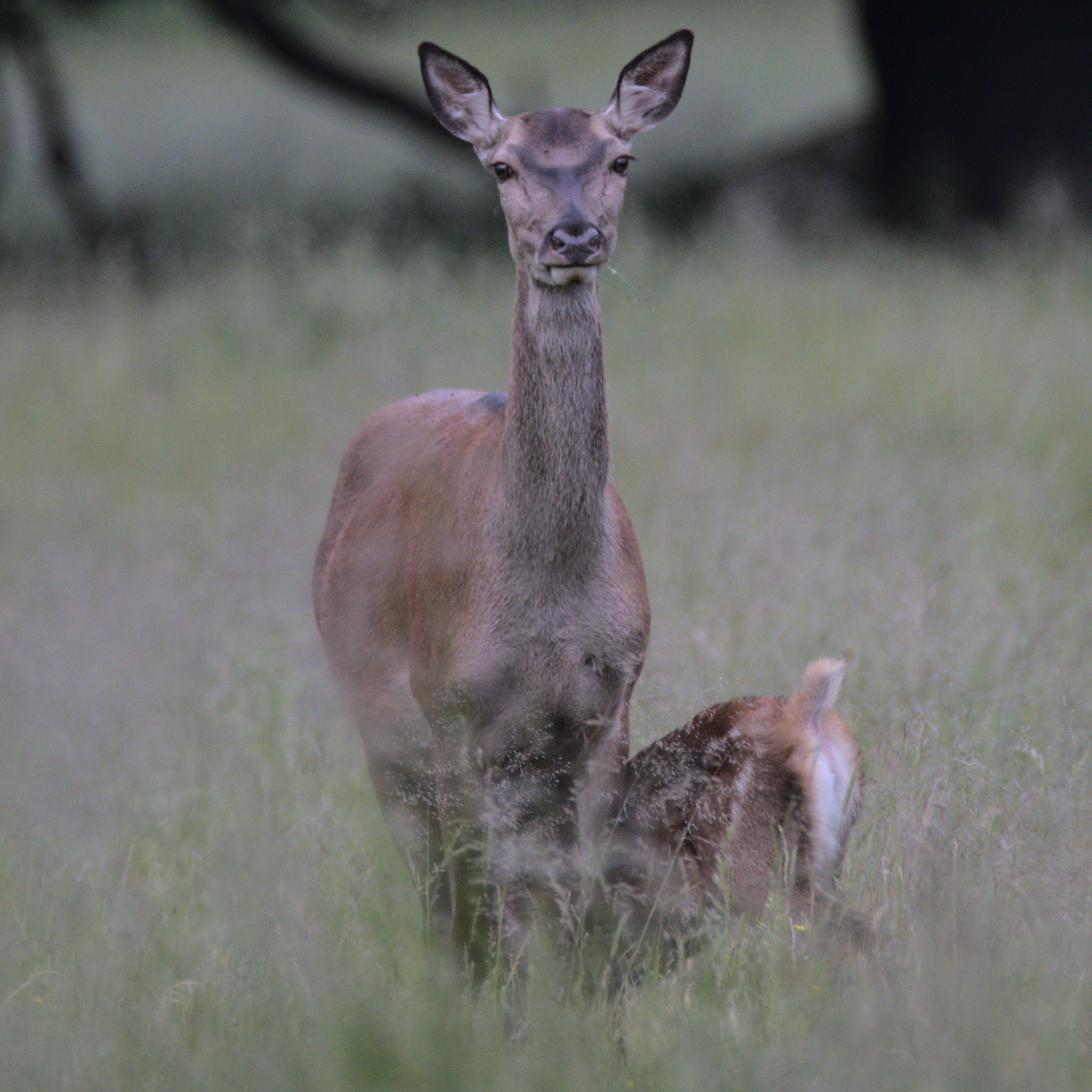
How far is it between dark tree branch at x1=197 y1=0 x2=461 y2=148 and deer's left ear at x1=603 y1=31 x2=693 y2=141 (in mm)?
9863

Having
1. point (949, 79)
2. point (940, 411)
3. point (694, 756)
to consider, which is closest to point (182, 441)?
point (940, 411)

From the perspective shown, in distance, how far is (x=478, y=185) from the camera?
14.9 metres

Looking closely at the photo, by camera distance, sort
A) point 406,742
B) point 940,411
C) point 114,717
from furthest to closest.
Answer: point 940,411 < point 114,717 < point 406,742

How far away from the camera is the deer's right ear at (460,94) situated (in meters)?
4.12

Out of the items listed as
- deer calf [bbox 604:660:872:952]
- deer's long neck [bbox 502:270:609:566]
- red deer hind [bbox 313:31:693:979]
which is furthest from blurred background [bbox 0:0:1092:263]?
deer calf [bbox 604:660:872:952]

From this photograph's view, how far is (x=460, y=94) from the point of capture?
13.6 feet

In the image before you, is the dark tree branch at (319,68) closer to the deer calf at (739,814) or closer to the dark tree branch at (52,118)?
the dark tree branch at (52,118)

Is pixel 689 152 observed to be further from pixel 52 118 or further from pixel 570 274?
pixel 570 274

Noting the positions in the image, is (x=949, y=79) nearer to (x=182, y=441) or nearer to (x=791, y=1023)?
(x=182, y=441)

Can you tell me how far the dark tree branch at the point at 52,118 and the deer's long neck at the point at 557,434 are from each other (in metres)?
10.2

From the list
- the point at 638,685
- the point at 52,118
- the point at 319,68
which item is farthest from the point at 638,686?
the point at 319,68

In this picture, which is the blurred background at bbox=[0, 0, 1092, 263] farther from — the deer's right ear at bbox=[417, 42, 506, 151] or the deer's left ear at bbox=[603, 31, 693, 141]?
the deer's left ear at bbox=[603, 31, 693, 141]

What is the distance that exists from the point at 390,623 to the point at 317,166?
1637cm

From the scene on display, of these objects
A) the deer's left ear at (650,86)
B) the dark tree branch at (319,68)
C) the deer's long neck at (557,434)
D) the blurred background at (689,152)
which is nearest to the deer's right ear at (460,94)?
the deer's left ear at (650,86)
